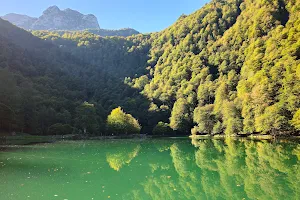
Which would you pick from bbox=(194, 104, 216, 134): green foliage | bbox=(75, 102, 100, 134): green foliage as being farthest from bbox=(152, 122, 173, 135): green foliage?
bbox=(75, 102, 100, 134): green foliage

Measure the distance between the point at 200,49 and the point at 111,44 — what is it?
7310 cm

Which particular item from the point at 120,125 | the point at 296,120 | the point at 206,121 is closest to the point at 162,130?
the point at 120,125

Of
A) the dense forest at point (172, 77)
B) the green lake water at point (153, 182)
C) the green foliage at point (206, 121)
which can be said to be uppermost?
the dense forest at point (172, 77)

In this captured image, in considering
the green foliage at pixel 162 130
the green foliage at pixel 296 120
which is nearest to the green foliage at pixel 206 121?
the green foliage at pixel 162 130

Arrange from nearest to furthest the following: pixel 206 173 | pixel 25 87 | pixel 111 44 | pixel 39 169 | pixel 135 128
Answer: pixel 206 173 < pixel 39 169 < pixel 25 87 < pixel 135 128 < pixel 111 44

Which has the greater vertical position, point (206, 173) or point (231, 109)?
point (231, 109)

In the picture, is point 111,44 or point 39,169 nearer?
point 39,169

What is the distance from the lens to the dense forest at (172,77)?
6629 centimetres

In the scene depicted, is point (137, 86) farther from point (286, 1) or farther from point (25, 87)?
point (286, 1)

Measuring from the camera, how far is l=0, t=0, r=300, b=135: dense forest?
6629 centimetres

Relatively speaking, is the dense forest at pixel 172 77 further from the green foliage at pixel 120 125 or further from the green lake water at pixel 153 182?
the green lake water at pixel 153 182

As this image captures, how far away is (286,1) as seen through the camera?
114 m

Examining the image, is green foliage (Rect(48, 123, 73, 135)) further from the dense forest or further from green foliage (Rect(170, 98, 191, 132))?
green foliage (Rect(170, 98, 191, 132))

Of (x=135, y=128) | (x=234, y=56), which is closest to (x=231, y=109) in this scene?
(x=135, y=128)
